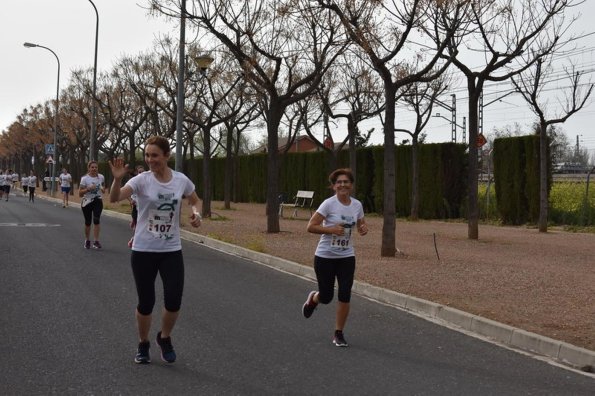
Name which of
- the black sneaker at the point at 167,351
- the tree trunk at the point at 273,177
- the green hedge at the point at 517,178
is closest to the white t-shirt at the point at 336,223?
the black sneaker at the point at 167,351

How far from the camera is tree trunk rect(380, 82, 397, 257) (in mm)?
12969

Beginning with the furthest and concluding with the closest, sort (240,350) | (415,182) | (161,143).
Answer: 1. (415,182)
2. (240,350)
3. (161,143)

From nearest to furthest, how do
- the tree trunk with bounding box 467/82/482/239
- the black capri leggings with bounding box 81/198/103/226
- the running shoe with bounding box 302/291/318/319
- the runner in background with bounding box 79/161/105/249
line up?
the running shoe with bounding box 302/291/318/319 → the runner in background with bounding box 79/161/105/249 → the black capri leggings with bounding box 81/198/103/226 → the tree trunk with bounding box 467/82/482/239

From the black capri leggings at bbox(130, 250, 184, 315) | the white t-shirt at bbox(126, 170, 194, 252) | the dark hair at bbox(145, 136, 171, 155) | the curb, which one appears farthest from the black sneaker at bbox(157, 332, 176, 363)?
the curb

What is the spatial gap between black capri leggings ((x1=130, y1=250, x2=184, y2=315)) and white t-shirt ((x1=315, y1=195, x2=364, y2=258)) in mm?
1496

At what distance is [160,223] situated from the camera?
534 cm

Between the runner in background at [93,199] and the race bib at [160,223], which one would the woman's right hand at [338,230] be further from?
the runner in background at [93,199]

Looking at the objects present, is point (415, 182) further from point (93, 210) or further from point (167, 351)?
point (167, 351)

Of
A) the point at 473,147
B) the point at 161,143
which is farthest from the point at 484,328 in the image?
the point at 473,147

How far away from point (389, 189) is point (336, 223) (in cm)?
697

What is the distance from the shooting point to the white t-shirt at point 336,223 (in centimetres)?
632

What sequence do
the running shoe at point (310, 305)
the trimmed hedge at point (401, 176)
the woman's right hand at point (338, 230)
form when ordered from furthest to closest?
the trimmed hedge at point (401, 176) < the running shoe at point (310, 305) < the woman's right hand at point (338, 230)

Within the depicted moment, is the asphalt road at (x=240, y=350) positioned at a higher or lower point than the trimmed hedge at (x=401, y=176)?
lower

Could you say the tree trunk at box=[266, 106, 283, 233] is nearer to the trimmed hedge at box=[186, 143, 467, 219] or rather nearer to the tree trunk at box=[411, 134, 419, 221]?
the tree trunk at box=[411, 134, 419, 221]
